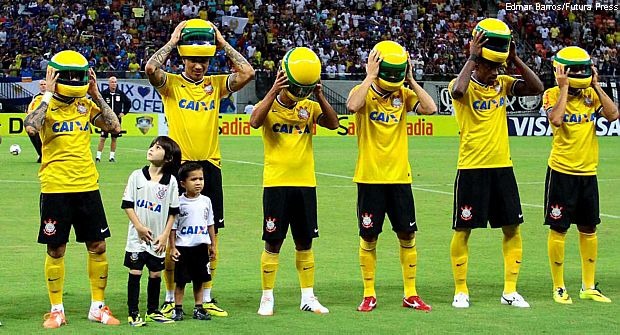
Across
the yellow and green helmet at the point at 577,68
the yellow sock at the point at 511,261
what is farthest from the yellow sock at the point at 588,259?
the yellow and green helmet at the point at 577,68

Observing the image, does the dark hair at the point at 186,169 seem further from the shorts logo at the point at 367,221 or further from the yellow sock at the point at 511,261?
the yellow sock at the point at 511,261

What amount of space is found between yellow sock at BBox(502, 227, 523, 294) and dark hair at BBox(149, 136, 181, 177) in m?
3.24

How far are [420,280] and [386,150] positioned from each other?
2253 millimetres

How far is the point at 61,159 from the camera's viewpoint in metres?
9.34

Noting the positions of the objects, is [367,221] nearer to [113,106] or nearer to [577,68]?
[577,68]

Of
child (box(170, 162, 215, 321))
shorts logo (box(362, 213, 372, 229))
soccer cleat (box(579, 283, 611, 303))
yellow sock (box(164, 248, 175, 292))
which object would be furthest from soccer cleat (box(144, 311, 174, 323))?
soccer cleat (box(579, 283, 611, 303))

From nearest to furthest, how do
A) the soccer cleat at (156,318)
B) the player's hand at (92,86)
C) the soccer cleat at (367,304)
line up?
the soccer cleat at (156,318), the player's hand at (92,86), the soccer cleat at (367,304)

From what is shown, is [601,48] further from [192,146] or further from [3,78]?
[192,146]

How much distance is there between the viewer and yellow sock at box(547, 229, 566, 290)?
10.4m

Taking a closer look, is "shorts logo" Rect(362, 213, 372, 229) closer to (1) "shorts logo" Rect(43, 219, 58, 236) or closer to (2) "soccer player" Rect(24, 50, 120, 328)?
(2) "soccer player" Rect(24, 50, 120, 328)

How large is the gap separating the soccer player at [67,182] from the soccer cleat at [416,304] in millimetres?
2659

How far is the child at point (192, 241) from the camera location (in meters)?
9.42

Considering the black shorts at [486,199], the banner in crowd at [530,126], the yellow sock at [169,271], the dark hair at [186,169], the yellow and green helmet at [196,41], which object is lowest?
the banner in crowd at [530,126]

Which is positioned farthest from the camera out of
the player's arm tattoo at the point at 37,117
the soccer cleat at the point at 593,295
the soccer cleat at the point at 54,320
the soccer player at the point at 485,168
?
the soccer cleat at the point at 593,295
